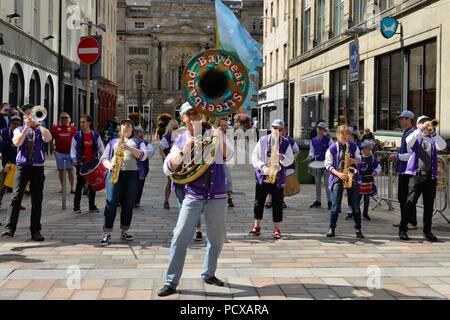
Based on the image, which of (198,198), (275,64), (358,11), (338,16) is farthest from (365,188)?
(275,64)

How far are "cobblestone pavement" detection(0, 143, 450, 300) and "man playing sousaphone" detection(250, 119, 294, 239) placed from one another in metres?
0.34

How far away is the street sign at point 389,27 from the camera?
771 inches

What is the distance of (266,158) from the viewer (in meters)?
9.24

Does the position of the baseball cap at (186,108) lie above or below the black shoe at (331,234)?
above

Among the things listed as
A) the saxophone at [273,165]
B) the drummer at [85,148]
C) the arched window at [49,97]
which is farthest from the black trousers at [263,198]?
the arched window at [49,97]

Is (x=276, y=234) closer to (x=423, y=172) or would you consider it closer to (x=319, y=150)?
(x=423, y=172)

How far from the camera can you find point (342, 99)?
2725cm

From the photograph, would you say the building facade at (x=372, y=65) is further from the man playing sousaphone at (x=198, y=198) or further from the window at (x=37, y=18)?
the window at (x=37, y=18)

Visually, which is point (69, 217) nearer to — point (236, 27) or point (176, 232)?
point (236, 27)

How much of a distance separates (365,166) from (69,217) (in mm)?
5364

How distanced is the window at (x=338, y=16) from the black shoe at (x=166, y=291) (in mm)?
22667

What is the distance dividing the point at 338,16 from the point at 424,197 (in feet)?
65.7

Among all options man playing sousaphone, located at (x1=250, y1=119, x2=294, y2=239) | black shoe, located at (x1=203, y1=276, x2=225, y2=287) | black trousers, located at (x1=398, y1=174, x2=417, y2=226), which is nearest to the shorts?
man playing sousaphone, located at (x1=250, y1=119, x2=294, y2=239)

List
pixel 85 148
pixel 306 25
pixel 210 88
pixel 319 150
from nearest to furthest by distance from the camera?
1. pixel 210 88
2. pixel 85 148
3. pixel 319 150
4. pixel 306 25
